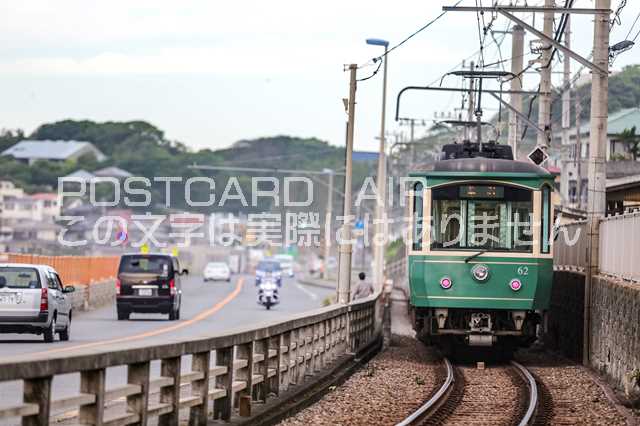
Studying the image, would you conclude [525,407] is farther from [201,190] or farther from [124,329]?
[201,190]

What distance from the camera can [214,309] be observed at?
172ft

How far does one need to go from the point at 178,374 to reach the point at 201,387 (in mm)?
1040

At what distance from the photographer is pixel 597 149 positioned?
25.0 meters

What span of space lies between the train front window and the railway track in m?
2.25

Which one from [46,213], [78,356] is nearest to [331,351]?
[78,356]

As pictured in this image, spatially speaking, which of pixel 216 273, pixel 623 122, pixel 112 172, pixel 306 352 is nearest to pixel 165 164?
pixel 112 172

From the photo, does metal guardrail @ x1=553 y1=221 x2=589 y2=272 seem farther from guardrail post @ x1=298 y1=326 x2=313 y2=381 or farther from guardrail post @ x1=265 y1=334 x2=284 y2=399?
guardrail post @ x1=265 y1=334 x2=284 y2=399

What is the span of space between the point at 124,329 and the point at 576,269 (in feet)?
40.3

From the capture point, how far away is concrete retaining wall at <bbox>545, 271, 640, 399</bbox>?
20297 millimetres

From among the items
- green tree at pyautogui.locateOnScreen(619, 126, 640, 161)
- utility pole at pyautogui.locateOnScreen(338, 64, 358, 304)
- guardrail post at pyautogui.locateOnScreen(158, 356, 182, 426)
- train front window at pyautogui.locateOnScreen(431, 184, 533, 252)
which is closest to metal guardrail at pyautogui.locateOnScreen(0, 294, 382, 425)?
guardrail post at pyautogui.locateOnScreen(158, 356, 182, 426)

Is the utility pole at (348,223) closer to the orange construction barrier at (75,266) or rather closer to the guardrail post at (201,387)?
the orange construction barrier at (75,266)

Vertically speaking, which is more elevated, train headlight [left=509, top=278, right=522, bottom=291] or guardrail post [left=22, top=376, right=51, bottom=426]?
train headlight [left=509, top=278, right=522, bottom=291]

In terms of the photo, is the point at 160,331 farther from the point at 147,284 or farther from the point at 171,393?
→ the point at 171,393

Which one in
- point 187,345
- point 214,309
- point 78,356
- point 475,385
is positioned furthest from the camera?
point 214,309
